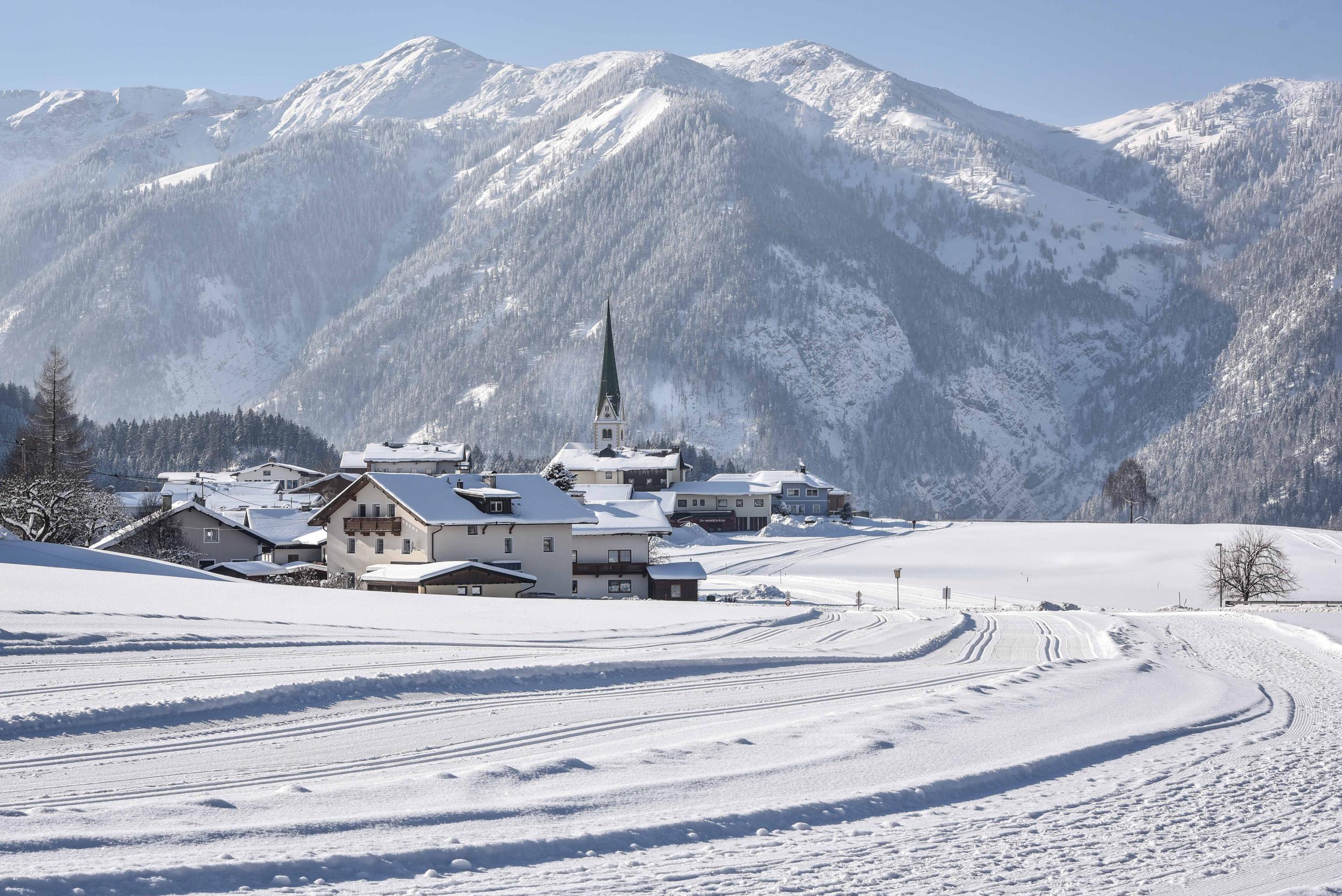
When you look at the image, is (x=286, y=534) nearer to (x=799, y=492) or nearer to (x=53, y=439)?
(x=53, y=439)

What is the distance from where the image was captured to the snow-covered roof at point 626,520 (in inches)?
2544

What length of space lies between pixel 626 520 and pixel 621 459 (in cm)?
8250

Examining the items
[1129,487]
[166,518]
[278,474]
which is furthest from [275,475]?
[1129,487]

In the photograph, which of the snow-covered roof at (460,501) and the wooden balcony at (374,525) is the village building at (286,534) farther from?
the wooden balcony at (374,525)

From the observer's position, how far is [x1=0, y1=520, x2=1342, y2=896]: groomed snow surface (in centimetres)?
1071

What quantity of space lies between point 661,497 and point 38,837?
388 feet

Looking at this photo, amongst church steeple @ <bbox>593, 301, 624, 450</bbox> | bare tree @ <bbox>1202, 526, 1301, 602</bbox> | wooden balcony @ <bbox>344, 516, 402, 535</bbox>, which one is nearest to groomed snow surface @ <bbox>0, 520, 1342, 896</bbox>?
wooden balcony @ <bbox>344, 516, 402, 535</bbox>

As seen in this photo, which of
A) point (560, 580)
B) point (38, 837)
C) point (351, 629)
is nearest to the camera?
point (38, 837)

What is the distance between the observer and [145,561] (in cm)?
4884

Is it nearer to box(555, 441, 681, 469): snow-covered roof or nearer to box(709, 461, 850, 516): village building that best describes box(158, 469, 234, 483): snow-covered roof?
box(555, 441, 681, 469): snow-covered roof

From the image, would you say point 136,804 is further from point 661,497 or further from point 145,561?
point 661,497

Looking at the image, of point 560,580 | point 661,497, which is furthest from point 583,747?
point 661,497

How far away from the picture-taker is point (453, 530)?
57.0m

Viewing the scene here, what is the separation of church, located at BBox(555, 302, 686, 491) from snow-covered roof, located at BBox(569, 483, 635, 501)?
23617mm
